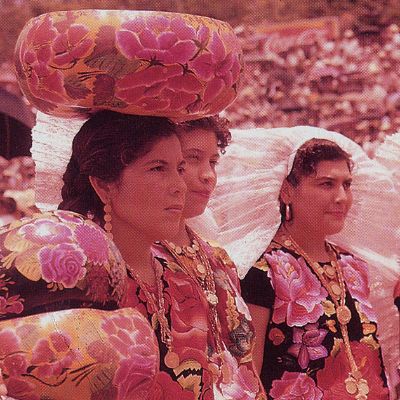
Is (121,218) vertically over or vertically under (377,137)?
over

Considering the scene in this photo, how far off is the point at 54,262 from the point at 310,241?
1.47m

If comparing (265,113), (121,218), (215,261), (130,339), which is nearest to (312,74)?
(265,113)

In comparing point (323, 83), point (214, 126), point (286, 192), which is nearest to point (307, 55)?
point (323, 83)

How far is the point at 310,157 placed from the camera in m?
3.03

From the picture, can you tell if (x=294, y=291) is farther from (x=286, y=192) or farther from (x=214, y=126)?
(x=214, y=126)

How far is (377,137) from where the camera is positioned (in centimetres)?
461

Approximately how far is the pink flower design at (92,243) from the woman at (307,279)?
3.98 ft

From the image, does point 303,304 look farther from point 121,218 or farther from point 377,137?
point 377,137

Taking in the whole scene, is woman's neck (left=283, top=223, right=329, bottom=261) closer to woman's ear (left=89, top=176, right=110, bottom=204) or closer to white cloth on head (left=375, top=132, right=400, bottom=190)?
white cloth on head (left=375, top=132, right=400, bottom=190)

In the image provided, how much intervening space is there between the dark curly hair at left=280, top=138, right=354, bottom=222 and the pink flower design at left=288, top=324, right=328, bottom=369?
0.33 metres

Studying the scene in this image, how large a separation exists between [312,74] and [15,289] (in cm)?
341

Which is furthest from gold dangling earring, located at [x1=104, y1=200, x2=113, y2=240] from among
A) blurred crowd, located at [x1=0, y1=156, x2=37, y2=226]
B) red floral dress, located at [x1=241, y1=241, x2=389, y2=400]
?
blurred crowd, located at [x1=0, y1=156, x2=37, y2=226]

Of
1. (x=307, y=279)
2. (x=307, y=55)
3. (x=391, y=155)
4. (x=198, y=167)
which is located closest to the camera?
(x=198, y=167)

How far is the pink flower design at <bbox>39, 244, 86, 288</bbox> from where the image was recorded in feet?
5.28
